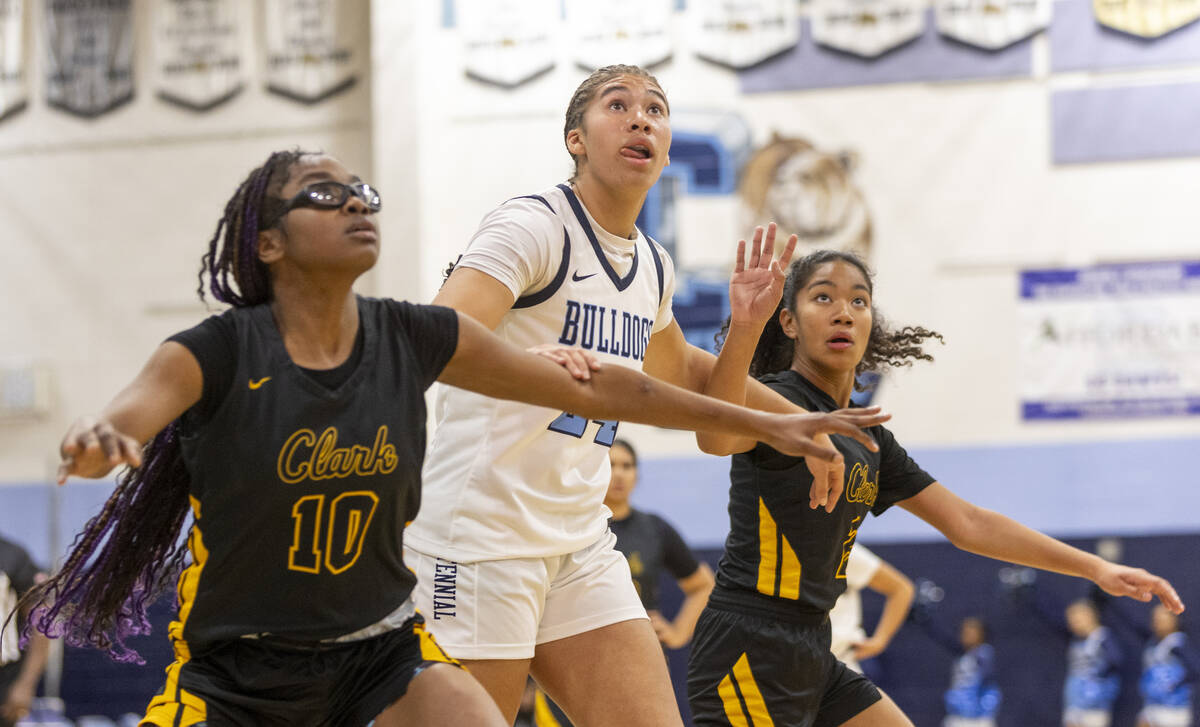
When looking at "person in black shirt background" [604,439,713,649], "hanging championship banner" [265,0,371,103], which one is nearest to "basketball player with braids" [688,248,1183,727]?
"person in black shirt background" [604,439,713,649]

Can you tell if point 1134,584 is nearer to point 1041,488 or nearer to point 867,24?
point 1041,488

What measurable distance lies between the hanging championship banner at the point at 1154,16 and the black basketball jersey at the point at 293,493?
869 centimetres

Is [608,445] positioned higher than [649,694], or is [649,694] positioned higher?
[608,445]

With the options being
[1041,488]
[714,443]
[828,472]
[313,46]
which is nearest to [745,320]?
[714,443]

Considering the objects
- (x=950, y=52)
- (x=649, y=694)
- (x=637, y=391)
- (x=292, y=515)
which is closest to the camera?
(x=292, y=515)

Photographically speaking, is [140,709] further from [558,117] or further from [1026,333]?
[1026,333]

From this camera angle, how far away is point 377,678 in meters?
2.55

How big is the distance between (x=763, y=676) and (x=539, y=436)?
927 millimetres

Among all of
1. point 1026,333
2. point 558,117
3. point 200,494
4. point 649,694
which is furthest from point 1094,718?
point 200,494

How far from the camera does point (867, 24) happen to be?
9867 mm

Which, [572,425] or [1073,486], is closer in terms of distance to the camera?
[572,425]

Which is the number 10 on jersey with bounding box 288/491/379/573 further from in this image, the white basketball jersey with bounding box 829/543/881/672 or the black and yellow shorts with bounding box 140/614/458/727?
the white basketball jersey with bounding box 829/543/881/672

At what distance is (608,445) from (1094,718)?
23.2 ft

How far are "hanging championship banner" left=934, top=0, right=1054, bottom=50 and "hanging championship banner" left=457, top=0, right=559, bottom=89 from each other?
3.08 meters
